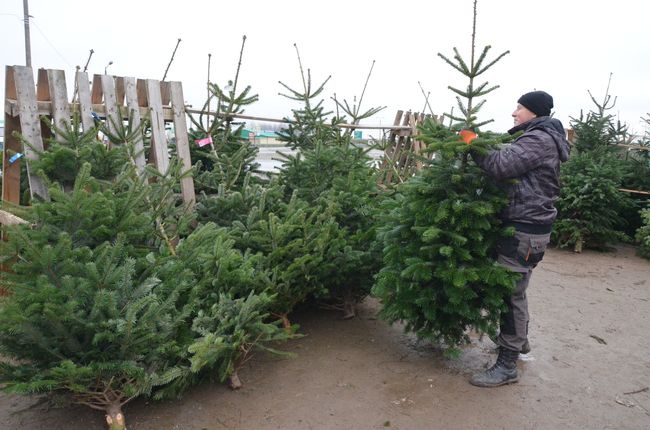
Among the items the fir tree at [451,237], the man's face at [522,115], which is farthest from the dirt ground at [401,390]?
the man's face at [522,115]

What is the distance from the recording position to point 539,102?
3621mm

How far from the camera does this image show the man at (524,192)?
3393 millimetres

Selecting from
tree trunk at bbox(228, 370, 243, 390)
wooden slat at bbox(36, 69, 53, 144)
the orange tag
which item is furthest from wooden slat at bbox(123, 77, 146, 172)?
the orange tag

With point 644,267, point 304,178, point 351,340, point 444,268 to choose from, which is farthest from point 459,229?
point 644,267

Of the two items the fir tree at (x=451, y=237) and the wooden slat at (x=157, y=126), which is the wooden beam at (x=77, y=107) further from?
the fir tree at (x=451, y=237)

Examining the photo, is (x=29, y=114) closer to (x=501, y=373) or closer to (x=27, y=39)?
(x=501, y=373)

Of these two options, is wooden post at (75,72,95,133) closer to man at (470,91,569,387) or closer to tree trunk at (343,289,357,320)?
tree trunk at (343,289,357,320)

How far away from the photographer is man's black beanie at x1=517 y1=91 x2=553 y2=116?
3617 mm

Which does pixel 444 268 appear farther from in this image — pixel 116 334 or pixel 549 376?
pixel 116 334

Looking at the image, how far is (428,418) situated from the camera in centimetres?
333

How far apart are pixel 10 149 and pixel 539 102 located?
4.28 meters

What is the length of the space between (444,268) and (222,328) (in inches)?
62.1

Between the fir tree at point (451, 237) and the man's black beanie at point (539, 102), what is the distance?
→ 1.16ft

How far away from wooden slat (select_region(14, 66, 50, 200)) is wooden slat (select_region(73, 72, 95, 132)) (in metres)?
0.34
